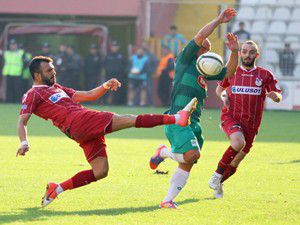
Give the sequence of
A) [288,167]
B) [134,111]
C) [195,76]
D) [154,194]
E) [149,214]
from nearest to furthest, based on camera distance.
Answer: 1. [149,214]
2. [195,76]
3. [154,194]
4. [288,167]
5. [134,111]

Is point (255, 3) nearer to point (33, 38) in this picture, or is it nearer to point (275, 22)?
point (275, 22)

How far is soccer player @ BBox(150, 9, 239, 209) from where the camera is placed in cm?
952

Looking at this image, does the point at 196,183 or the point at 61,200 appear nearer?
the point at 61,200

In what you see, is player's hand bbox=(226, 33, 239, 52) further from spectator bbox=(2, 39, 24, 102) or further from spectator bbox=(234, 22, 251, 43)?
spectator bbox=(2, 39, 24, 102)

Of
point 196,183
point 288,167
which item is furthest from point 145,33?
point 196,183

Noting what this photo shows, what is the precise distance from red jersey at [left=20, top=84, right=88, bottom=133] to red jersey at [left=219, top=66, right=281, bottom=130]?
2503mm

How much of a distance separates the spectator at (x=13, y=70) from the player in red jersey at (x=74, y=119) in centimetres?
2162

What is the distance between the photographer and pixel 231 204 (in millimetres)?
9953

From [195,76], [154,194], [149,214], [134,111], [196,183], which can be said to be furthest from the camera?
[134,111]

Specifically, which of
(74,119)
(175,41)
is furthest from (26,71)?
(74,119)

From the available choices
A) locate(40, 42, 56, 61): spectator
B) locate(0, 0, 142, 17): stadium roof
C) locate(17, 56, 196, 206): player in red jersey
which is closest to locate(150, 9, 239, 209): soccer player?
locate(17, 56, 196, 206): player in red jersey

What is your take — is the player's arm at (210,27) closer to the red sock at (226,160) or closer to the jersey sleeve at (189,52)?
the jersey sleeve at (189,52)

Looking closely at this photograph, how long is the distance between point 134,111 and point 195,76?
1778 cm

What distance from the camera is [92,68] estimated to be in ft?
104
